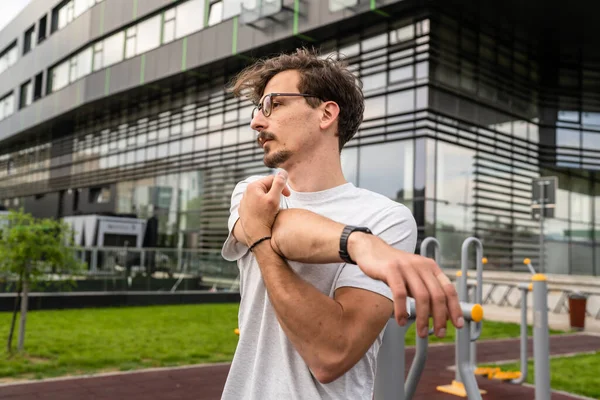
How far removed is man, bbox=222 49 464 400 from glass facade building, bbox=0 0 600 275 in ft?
47.0

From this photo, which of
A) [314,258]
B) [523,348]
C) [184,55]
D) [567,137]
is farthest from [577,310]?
[184,55]

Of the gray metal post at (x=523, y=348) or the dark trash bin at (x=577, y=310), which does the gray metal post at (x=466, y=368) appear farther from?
the dark trash bin at (x=577, y=310)

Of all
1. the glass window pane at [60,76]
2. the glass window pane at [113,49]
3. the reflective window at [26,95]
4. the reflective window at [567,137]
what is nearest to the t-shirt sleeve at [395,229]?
the reflective window at [567,137]

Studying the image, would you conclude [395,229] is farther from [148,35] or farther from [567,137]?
[148,35]

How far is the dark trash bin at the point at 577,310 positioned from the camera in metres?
12.4

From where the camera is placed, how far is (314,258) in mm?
1279

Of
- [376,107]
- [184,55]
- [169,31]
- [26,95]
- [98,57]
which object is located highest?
[26,95]

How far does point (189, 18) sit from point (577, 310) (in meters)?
17.9

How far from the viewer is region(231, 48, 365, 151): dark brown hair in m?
1.83

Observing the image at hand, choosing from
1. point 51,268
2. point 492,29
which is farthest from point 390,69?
→ point 51,268

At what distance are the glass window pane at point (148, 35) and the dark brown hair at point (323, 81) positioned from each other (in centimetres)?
2357

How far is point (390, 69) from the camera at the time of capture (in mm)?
16906

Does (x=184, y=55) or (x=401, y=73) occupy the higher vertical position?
(x=184, y=55)

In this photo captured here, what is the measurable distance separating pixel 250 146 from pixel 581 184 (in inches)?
519
